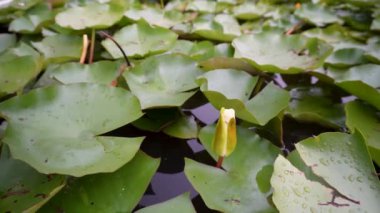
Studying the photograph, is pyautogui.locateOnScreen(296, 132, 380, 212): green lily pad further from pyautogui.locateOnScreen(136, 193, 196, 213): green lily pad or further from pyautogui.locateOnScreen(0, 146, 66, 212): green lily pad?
pyautogui.locateOnScreen(0, 146, 66, 212): green lily pad

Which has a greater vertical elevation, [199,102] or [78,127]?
[78,127]

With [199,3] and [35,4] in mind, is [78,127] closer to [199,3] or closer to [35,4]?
[35,4]

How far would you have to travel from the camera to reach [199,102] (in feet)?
3.38

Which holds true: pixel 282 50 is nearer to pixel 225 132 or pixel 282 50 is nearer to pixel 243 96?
pixel 243 96

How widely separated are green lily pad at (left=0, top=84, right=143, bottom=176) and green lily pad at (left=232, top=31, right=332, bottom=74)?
1.44ft

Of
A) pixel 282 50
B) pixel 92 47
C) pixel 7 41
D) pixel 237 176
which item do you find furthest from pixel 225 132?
pixel 7 41

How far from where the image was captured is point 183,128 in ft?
2.86

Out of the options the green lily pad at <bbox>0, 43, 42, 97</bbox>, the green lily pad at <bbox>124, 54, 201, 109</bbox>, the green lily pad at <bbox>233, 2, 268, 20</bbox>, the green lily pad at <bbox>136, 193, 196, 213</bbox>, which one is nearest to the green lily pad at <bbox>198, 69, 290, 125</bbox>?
the green lily pad at <bbox>124, 54, 201, 109</bbox>

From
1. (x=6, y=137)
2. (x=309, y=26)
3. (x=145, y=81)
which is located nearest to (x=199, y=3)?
(x=309, y=26)

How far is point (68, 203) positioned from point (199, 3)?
4.23 feet

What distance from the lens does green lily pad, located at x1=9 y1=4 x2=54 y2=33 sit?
1.31 metres

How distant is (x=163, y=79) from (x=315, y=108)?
1.46ft

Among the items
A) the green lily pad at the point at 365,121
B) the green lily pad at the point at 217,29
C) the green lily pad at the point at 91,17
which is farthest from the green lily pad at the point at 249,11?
the green lily pad at the point at 365,121

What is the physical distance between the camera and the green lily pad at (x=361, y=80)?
0.82 meters
